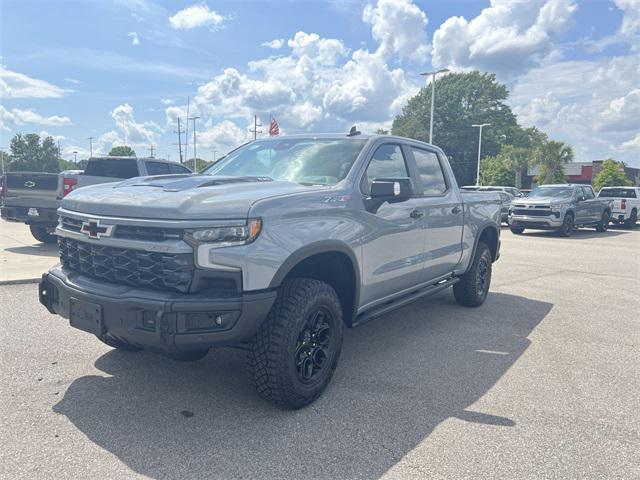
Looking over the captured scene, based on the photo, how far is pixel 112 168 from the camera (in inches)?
437

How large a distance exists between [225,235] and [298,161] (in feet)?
4.96

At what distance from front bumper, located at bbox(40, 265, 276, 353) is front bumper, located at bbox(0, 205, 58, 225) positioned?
306 inches

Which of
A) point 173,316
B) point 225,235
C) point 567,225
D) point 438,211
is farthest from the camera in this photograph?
point 567,225

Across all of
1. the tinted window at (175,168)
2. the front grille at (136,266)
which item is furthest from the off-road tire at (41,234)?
the front grille at (136,266)

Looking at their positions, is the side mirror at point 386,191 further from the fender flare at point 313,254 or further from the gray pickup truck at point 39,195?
the gray pickup truck at point 39,195

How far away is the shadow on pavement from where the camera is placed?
2750 mm

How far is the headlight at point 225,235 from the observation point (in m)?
2.87

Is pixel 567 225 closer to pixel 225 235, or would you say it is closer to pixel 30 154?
pixel 225 235

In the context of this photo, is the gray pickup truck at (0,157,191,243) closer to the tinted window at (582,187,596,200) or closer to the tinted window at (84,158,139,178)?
the tinted window at (84,158,139,178)

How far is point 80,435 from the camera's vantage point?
2959 mm

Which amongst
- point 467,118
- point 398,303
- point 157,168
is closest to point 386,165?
point 398,303

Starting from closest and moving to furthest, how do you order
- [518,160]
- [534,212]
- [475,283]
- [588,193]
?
[475,283] → [534,212] → [588,193] → [518,160]

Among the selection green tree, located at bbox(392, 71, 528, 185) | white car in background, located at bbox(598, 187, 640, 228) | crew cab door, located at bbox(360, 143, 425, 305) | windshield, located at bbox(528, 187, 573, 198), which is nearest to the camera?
crew cab door, located at bbox(360, 143, 425, 305)

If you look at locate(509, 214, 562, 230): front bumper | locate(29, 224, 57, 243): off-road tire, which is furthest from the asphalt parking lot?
locate(509, 214, 562, 230): front bumper
